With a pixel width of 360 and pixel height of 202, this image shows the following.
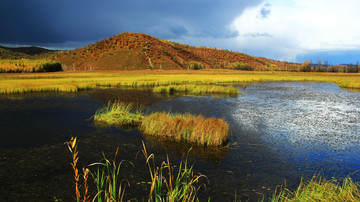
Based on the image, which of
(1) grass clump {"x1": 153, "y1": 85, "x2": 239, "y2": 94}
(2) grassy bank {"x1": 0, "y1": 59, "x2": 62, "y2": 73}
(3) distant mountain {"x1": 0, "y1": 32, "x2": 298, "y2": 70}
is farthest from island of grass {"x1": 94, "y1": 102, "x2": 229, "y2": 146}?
(3) distant mountain {"x1": 0, "y1": 32, "x2": 298, "y2": 70}

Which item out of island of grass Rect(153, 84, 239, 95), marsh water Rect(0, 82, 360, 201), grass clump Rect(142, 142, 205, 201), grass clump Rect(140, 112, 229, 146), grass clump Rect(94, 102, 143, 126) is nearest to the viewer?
grass clump Rect(142, 142, 205, 201)

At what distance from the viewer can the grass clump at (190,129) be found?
10352mm

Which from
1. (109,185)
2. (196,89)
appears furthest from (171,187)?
(196,89)

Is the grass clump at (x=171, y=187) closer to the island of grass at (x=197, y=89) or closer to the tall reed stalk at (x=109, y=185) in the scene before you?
the tall reed stalk at (x=109, y=185)

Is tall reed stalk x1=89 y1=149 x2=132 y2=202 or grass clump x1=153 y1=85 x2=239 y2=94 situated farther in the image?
grass clump x1=153 y1=85 x2=239 y2=94

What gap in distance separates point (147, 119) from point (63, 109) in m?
8.19

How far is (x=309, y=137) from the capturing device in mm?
11500

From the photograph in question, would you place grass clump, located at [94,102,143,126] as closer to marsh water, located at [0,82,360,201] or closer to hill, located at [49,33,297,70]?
marsh water, located at [0,82,360,201]

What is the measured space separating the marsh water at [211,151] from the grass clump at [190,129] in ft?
1.45

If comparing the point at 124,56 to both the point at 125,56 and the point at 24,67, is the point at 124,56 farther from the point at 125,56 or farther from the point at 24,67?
the point at 24,67

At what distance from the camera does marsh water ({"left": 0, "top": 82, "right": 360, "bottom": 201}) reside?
681 cm

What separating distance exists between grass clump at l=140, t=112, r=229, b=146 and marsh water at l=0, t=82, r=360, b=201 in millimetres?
441

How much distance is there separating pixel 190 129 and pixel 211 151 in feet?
5.77

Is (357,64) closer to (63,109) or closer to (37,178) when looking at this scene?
(63,109)
